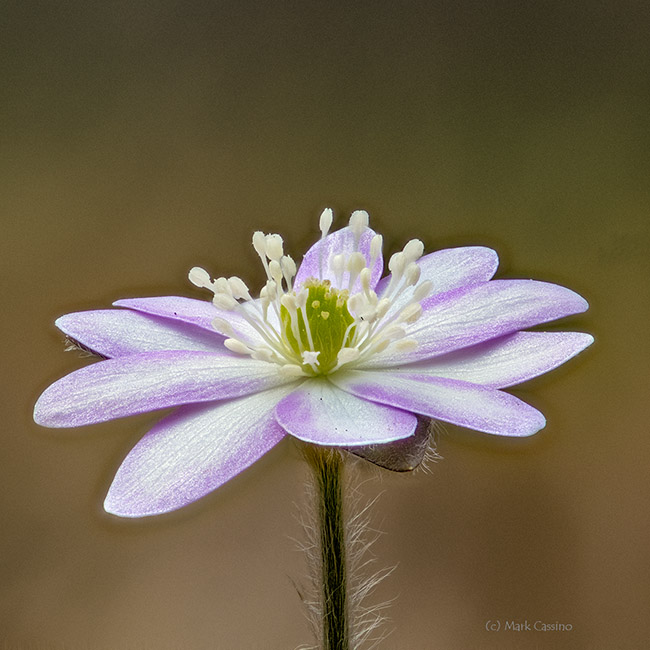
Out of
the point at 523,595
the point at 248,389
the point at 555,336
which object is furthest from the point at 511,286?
the point at 523,595

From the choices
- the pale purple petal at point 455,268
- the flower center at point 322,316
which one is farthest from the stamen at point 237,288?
the pale purple petal at point 455,268

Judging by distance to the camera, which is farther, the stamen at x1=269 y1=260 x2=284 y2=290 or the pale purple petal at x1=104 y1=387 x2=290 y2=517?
the stamen at x1=269 y1=260 x2=284 y2=290

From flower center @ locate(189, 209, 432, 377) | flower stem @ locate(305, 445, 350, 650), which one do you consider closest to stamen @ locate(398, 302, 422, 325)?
flower center @ locate(189, 209, 432, 377)

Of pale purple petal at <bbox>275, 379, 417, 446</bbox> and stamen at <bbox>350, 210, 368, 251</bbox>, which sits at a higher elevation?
stamen at <bbox>350, 210, 368, 251</bbox>

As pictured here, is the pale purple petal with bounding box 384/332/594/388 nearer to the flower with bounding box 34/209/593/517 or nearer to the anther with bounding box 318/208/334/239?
the flower with bounding box 34/209/593/517

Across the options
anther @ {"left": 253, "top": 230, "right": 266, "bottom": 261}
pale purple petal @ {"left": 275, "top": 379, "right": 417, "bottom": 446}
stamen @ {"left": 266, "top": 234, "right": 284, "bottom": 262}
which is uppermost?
anther @ {"left": 253, "top": 230, "right": 266, "bottom": 261}

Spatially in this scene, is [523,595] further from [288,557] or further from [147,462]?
[147,462]

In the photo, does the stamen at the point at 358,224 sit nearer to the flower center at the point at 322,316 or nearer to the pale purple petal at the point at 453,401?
the flower center at the point at 322,316

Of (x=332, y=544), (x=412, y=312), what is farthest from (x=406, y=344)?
(x=332, y=544)
